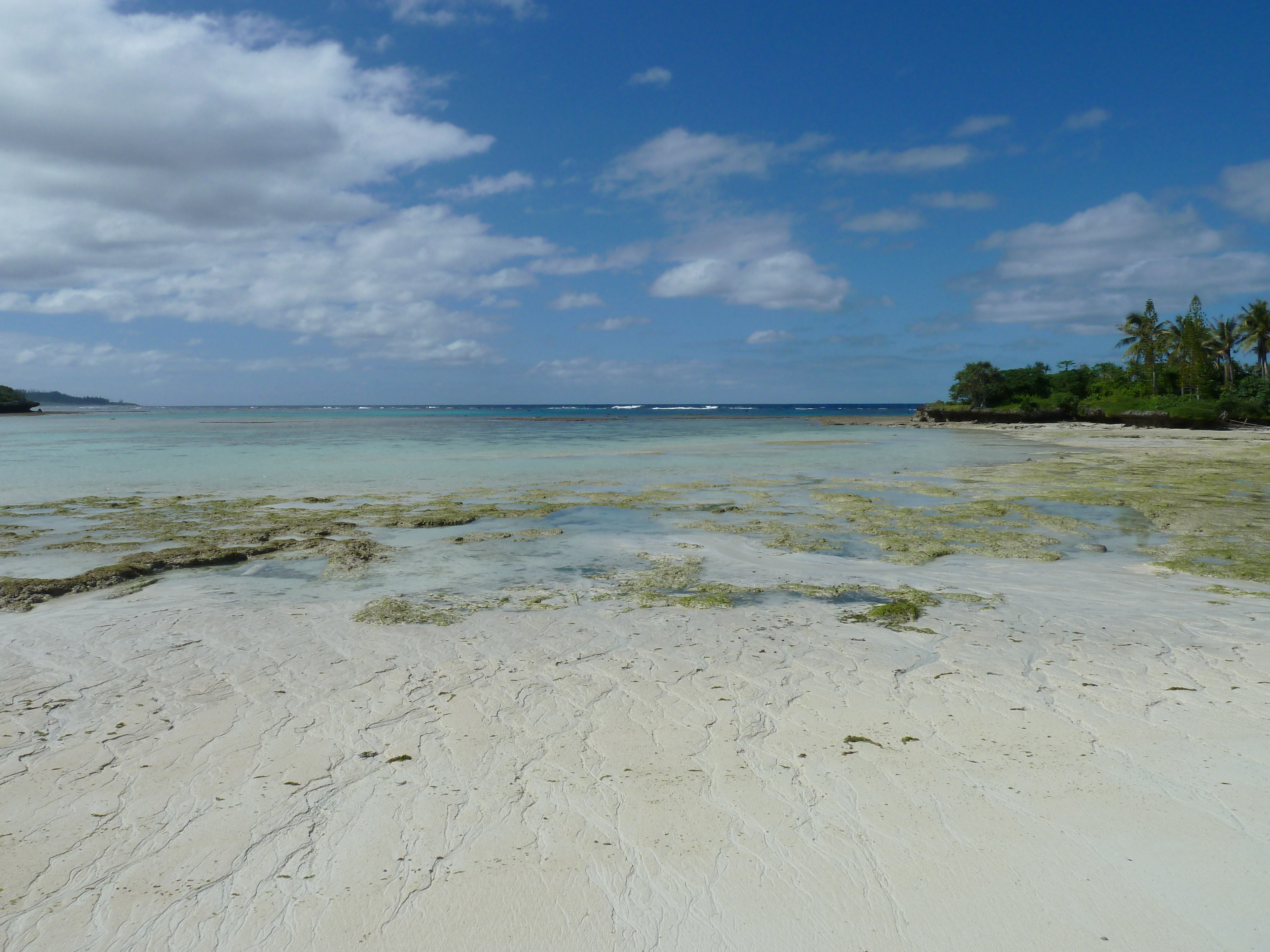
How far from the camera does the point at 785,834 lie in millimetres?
4109

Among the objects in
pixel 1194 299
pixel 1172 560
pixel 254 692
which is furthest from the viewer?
pixel 1194 299

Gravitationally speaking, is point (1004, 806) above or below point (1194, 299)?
below

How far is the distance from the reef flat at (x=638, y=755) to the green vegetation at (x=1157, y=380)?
63.6 metres

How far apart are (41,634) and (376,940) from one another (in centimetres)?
684

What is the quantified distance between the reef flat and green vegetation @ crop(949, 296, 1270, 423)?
63.6 m

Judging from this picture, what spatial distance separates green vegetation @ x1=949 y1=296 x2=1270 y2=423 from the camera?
59.8 meters

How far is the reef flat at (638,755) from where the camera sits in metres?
3.55

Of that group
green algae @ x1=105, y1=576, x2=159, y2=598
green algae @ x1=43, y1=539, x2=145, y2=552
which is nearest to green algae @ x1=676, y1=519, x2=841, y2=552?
green algae @ x1=105, y1=576, x2=159, y2=598

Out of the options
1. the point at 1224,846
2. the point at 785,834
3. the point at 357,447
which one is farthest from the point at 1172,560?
the point at 357,447

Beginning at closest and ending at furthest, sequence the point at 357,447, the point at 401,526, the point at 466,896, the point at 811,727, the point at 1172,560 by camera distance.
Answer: the point at 466,896, the point at 811,727, the point at 1172,560, the point at 401,526, the point at 357,447

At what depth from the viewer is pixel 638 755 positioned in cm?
504

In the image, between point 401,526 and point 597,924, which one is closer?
point 597,924

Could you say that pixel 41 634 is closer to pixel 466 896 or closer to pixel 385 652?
pixel 385 652

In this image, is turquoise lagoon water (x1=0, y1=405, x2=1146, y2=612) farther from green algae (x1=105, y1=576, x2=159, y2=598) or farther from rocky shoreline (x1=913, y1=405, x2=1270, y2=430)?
rocky shoreline (x1=913, y1=405, x2=1270, y2=430)
